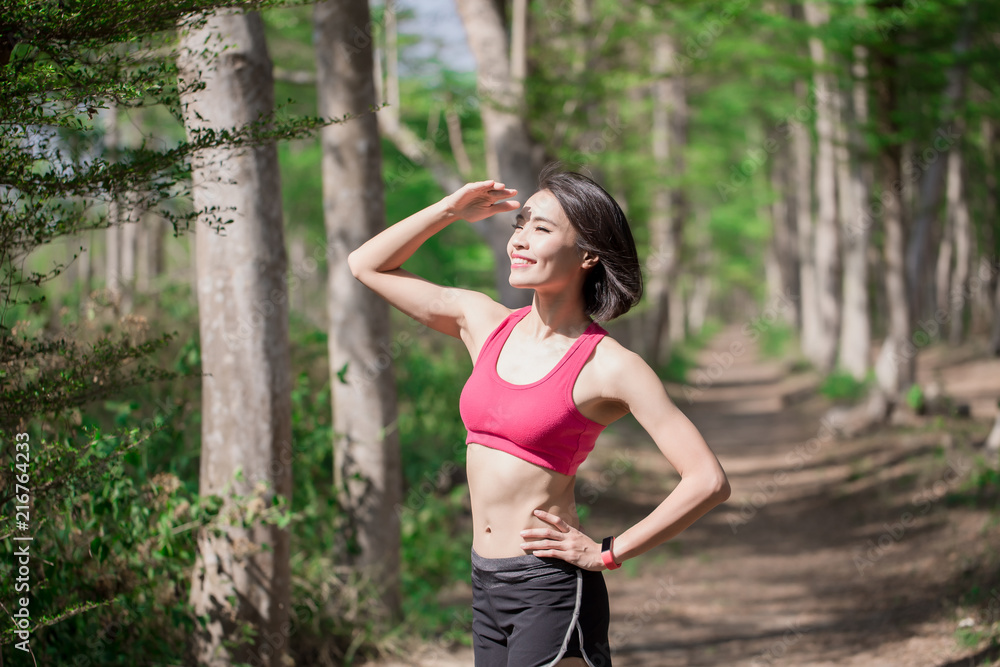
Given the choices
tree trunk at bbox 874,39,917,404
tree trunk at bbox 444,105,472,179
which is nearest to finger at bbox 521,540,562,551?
tree trunk at bbox 444,105,472,179

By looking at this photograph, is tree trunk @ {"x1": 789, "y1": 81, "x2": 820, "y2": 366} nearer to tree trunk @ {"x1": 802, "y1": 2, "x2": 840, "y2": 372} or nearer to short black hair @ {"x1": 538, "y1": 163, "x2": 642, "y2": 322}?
tree trunk @ {"x1": 802, "y1": 2, "x2": 840, "y2": 372}

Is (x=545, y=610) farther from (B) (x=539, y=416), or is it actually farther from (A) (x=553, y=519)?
(B) (x=539, y=416)

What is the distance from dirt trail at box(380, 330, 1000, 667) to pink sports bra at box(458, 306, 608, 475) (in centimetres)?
308

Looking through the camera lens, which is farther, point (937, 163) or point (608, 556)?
point (937, 163)

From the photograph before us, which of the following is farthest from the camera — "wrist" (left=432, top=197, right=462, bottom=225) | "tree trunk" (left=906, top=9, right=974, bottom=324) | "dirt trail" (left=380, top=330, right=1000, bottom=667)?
"tree trunk" (left=906, top=9, right=974, bottom=324)

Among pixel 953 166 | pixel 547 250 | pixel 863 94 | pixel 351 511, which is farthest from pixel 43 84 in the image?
pixel 953 166

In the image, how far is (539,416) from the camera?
244cm

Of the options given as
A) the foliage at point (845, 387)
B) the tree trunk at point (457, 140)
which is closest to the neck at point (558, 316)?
the tree trunk at point (457, 140)

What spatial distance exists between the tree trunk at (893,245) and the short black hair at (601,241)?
871cm

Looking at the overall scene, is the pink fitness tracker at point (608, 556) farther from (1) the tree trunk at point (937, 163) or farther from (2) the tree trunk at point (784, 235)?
(2) the tree trunk at point (784, 235)

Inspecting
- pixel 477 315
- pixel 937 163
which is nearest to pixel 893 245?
pixel 937 163

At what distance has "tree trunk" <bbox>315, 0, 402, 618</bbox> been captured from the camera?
5.32 m

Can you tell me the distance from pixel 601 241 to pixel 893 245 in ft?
32.3

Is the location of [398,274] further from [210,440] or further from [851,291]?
[851,291]
